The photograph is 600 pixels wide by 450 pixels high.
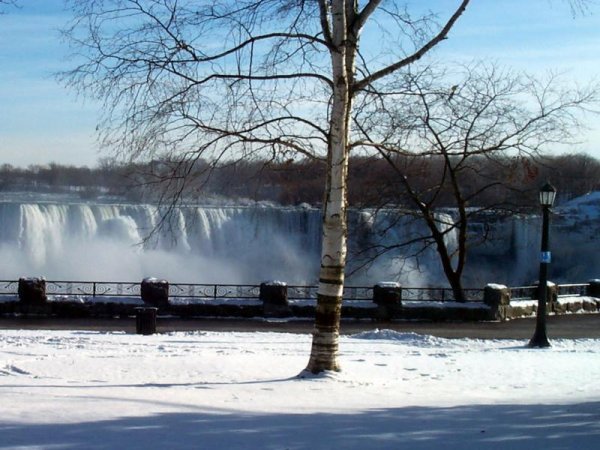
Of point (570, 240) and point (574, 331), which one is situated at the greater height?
point (570, 240)

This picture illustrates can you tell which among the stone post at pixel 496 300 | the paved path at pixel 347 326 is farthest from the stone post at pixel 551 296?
the stone post at pixel 496 300

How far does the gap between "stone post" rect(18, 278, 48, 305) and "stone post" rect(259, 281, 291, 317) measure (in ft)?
18.8

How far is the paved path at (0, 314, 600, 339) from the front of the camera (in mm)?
20062

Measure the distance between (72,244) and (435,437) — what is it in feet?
162

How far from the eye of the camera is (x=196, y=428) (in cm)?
659

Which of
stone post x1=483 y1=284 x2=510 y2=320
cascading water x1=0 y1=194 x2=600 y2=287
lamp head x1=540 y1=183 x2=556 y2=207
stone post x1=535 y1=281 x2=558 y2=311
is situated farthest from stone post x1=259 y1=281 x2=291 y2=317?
cascading water x1=0 y1=194 x2=600 y2=287

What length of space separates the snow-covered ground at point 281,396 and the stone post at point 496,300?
726cm

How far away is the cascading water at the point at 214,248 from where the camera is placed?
171 ft

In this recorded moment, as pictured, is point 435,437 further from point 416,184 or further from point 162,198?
point 416,184

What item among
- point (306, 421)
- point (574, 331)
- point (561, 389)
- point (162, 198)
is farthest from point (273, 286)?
point (306, 421)

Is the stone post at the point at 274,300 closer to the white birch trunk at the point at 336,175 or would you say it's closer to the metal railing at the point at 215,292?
the metal railing at the point at 215,292

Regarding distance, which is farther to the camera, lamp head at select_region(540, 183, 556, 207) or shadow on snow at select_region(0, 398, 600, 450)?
lamp head at select_region(540, 183, 556, 207)

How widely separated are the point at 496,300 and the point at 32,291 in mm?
12321

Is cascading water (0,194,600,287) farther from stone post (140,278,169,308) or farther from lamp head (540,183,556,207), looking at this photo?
lamp head (540,183,556,207)
